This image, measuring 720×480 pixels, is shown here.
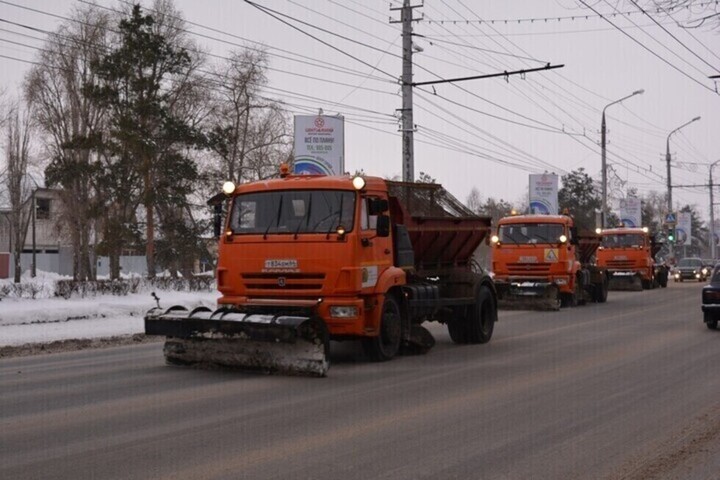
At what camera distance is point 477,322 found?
1595cm

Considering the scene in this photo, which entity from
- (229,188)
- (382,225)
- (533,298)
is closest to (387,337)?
(382,225)

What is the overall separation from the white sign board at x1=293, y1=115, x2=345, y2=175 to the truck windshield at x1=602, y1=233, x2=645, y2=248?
15.2 metres

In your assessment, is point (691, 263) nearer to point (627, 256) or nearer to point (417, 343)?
point (627, 256)

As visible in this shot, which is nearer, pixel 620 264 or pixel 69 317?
pixel 69 317

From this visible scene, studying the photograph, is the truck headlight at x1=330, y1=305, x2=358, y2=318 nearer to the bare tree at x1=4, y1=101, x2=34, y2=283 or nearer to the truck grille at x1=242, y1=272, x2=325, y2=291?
the truck grille at x1=242, y1=272, x2=325, y2=291

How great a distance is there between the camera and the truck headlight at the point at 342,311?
11.8m

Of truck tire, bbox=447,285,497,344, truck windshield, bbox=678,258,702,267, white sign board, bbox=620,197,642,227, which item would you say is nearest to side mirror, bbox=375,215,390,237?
truck tire, bbox=447,285,497,344

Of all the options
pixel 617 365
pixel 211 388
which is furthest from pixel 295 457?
pixel 617 365

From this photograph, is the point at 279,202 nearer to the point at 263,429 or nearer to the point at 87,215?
the point at 263,429

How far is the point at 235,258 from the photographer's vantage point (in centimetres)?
1228

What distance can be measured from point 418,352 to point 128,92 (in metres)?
36.0

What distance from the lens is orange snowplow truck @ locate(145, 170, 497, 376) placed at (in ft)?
37.0

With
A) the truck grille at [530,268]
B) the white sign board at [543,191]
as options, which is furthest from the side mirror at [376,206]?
the white sign board at [543,191]

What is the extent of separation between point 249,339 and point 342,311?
1.35 meters
